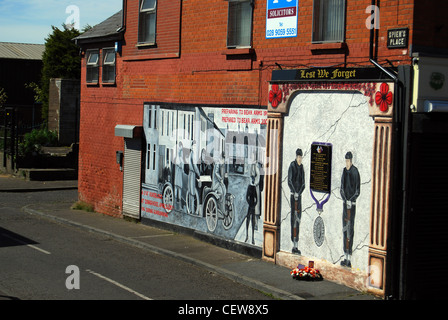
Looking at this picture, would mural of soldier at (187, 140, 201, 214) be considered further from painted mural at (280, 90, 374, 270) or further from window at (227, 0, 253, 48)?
painted mural at (280, 90, 374, 270)

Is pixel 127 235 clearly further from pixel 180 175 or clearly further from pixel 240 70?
pixel 240 70

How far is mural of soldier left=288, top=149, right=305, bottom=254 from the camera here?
13654 mm

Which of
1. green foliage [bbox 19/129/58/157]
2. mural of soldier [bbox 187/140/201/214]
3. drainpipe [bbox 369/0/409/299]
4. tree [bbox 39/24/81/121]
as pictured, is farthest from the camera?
tree [bbox 39/24/81/121]

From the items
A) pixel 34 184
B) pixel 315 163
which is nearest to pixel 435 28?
pixel 315 163

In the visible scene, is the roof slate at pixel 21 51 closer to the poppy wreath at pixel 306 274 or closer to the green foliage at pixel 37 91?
the green foliage at pixel 37 91

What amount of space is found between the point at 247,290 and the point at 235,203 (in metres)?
3.85

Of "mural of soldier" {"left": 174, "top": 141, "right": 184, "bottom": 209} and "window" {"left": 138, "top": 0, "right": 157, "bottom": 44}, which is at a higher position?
"window" {"left": 138, "top": 0, "right": 157, "bottom": 44}

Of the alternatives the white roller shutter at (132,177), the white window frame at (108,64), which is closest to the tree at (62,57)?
the white window frame at (108,64)

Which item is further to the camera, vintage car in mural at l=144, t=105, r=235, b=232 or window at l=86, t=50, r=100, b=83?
window at l=86, t=50, r=100, b=83

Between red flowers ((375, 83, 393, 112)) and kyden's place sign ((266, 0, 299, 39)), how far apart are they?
321 centimetres

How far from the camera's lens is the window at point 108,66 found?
21641 mm

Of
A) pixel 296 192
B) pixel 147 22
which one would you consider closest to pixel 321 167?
pixel 296 192

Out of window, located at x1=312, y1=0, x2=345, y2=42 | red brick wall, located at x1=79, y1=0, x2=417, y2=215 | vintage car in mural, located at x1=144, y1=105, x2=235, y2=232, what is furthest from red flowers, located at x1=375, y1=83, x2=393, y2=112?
vintage car in mural, located at x1=144, y1=105, x2=235, y2=232

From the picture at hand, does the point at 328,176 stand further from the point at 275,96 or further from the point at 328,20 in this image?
the point at 328,20
